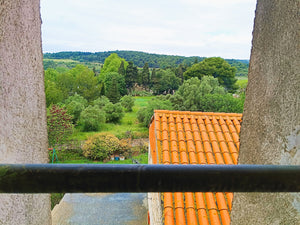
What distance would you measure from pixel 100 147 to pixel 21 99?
16.8 meters

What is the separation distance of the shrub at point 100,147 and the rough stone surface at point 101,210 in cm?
714

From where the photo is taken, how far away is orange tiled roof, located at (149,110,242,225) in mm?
3137

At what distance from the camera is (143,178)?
0.49 m

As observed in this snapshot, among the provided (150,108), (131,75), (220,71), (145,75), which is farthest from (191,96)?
(131,75)

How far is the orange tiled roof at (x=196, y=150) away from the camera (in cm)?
314

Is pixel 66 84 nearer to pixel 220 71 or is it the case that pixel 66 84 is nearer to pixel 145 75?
pixel 145 75

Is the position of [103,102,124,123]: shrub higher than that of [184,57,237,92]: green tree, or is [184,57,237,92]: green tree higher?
[184,57,237,92]: green tree

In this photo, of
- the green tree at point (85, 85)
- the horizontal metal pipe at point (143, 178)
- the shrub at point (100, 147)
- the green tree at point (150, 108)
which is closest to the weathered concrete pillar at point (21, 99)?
the horizontal metal pipe at point (143, 178)

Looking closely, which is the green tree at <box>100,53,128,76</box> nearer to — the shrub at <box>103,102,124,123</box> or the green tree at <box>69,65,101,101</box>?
the green tree at <box>69,65,101,101</box>

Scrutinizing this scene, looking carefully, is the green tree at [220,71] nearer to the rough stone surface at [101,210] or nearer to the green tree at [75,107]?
the green tree at [75,107]

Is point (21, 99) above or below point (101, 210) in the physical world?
above

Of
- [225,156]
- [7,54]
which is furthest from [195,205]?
[7,54]

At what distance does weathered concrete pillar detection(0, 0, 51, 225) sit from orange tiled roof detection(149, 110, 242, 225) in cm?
225

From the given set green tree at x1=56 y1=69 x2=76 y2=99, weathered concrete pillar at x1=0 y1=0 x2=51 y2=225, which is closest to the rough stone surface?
weathered concrete pillar at x1=0 y1=0 x2=51 y2=225
